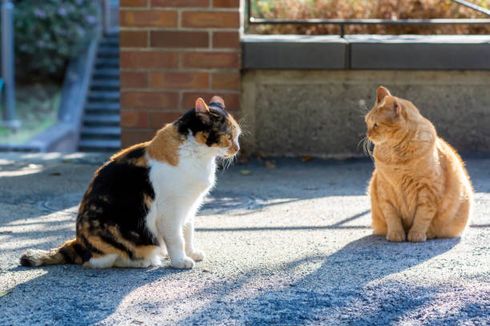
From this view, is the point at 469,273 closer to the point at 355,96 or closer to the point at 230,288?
the point at 230,288

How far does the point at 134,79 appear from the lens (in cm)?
810

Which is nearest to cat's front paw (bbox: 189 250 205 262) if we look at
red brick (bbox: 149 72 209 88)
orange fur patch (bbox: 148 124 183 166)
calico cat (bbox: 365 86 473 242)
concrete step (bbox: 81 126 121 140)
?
orange fur patch (bbox: 148 124 183 166)

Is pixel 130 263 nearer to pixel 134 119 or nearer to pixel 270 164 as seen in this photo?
pixel 270 164

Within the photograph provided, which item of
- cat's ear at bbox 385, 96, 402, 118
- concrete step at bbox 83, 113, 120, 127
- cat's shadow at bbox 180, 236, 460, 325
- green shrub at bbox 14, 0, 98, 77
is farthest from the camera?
green shrub at bbox 14, 0, 98, 77

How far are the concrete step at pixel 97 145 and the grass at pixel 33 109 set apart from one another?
25.1 inches

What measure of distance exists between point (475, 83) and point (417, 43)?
0.66m

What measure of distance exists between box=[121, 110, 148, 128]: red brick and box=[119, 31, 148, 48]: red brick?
2.05 ft

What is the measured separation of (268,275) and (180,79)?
3.70 metres

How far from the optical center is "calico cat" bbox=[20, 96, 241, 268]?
4754 mm

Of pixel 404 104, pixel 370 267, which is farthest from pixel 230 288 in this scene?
pixel 404 104

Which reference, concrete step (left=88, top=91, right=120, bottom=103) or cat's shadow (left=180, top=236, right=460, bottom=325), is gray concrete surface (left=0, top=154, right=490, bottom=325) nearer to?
cat's shadow (left=180, top=236, right=460, bottom=325)

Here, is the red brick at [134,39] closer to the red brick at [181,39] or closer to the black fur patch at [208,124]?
the red brick at [181,39]

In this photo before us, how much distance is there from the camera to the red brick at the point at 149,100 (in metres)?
8.07

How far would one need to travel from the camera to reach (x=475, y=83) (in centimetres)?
798
